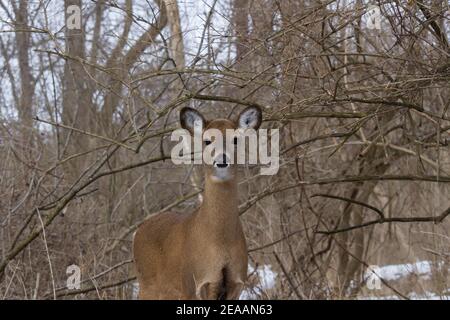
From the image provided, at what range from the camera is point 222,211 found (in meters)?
6.98

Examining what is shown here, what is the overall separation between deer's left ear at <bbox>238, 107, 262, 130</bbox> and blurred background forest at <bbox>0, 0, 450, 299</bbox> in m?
0.44

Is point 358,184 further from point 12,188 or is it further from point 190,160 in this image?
point 12,188

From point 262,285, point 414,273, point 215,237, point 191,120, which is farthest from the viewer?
point 262,285

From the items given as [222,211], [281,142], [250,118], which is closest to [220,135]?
[250,118]

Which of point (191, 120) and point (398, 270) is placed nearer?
point (191, 120)

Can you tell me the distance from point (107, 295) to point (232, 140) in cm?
460

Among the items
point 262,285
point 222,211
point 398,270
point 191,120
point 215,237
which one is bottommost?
point 398,270

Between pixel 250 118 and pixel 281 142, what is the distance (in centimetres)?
341

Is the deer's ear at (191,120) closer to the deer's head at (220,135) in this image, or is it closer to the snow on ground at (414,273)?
the deer's head at (220,135)

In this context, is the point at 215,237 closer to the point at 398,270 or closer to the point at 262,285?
the point at 262,285

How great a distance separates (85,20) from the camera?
15359 mm

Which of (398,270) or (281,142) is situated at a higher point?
(281,142)
